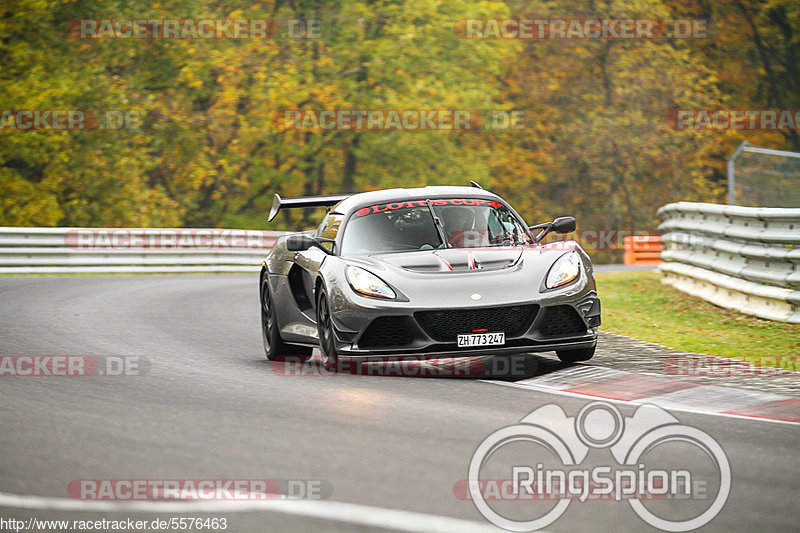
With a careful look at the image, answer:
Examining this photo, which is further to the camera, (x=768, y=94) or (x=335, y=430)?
(x=768, y=94)

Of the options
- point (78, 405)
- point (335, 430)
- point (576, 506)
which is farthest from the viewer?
point (78, 405)

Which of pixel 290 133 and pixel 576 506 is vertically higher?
pixel 290 133

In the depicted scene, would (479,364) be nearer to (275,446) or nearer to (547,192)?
(275,446)

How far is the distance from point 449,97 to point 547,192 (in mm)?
9305

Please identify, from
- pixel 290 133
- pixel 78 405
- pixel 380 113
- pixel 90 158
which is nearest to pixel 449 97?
pixel 380 113

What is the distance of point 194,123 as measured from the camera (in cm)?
4219

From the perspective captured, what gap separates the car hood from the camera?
9570 mm
